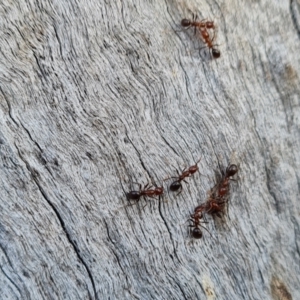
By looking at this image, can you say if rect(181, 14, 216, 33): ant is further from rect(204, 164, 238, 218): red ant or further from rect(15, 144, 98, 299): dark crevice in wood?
rect(15, 144, 98, 299): dark crevice in wood

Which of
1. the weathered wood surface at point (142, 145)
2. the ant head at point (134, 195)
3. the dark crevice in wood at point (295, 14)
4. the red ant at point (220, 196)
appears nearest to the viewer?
the weathered wood surface at point (142, 145)

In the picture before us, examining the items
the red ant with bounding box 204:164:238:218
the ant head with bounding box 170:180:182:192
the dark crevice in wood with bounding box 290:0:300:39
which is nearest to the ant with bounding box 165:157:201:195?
the ant head with bounding box 170:180:182:192

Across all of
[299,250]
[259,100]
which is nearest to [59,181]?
[259,100]

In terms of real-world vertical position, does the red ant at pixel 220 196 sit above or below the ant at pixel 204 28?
below

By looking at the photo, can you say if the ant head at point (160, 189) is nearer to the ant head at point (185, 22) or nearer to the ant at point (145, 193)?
the ant at point (145, 193)

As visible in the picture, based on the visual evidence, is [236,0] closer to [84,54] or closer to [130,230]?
[84,54]

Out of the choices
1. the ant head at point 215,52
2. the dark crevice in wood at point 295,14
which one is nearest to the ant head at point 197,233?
the ant head at point 215,52
